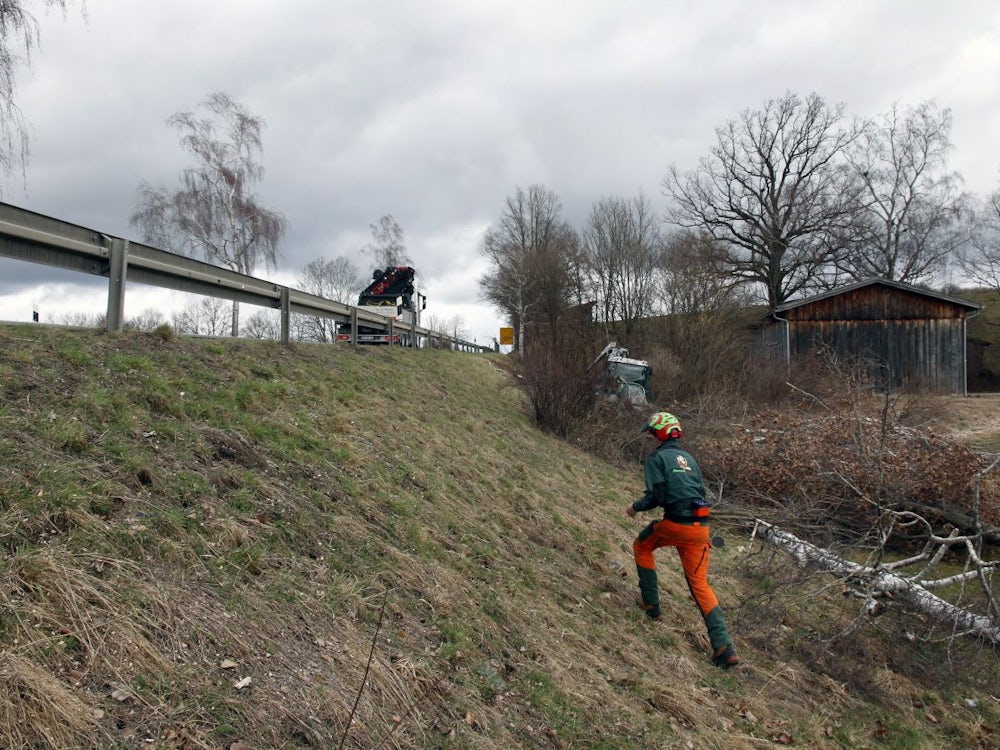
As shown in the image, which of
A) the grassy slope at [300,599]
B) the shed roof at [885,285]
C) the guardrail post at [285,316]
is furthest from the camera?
the shed roof at [885,285]

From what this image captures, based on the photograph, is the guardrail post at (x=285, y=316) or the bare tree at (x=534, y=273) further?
the bare tree at (x=534, y=273)

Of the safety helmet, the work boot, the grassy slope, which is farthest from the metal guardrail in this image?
the work boot

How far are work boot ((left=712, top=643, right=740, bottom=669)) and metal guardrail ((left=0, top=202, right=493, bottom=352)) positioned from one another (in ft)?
20.5

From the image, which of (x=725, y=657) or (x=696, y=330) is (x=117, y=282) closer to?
(x=725, y=657)

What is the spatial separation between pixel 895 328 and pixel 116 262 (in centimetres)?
2819

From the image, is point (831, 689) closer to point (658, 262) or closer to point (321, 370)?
point (321, 370)

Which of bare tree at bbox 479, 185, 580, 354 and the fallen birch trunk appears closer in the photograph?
the fallen birch trunk

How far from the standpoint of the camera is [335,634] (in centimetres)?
379

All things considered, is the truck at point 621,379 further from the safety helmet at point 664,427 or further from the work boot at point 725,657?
the work boot at point 725,657

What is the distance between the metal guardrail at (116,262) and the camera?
5.92 m

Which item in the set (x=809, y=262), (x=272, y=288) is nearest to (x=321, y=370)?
(x=272, y=288)

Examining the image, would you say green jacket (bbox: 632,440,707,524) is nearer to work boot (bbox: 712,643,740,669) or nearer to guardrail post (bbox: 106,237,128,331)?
work boot (bbox: 712,643,740,669)

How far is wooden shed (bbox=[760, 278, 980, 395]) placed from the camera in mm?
27453

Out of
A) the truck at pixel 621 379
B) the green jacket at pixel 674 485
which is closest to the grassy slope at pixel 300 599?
the green jacket at pixel 674 485
